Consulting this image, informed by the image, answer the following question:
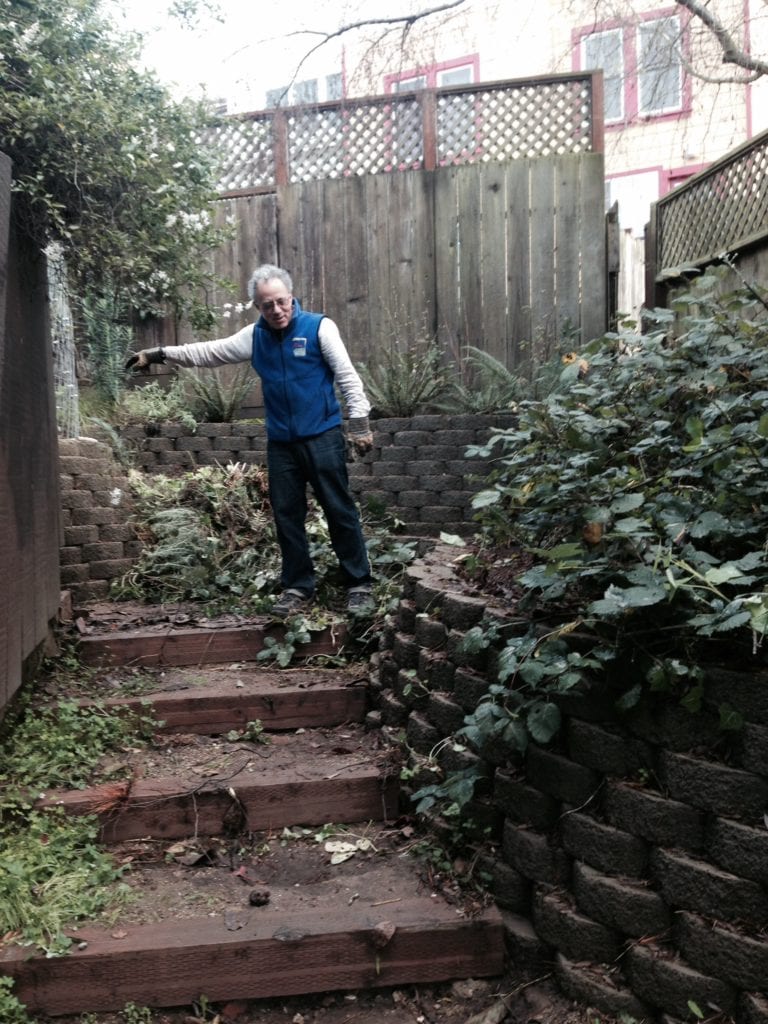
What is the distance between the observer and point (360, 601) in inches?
158

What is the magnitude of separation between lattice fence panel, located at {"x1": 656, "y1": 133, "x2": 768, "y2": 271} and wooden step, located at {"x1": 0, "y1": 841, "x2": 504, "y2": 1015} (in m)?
4.43

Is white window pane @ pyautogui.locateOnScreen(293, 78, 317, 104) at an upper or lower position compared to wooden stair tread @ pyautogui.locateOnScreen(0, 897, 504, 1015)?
upper

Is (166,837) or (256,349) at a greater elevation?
(256,349)

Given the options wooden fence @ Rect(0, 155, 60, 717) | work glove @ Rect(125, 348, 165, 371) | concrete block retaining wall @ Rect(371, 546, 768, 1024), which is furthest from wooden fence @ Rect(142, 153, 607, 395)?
concrete block retaining wall @ Rect(371, 546, 768, 1024)

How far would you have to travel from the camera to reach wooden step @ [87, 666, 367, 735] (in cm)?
342

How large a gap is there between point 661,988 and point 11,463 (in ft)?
8.47

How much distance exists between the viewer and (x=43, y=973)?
2195 millimetres

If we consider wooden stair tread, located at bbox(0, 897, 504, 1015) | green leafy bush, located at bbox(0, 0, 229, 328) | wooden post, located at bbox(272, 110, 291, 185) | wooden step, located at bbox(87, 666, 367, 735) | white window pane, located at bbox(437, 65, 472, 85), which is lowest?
wooden stair tread, located at bbox(0, 897, 504, 1015)

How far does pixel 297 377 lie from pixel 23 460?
1315mm

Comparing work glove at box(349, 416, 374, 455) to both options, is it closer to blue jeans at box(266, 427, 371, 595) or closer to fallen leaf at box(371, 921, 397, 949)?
blue jeans at box(266, 427, 371, 595)

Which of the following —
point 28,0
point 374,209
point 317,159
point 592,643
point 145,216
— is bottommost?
point 592,643

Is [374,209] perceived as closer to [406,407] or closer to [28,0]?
[406,407]

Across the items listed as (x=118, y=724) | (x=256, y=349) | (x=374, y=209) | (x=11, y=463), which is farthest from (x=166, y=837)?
(x=374, y=209)

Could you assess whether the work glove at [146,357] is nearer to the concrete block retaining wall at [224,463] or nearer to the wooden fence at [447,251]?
the concrete block retaining wall at [224,463]
